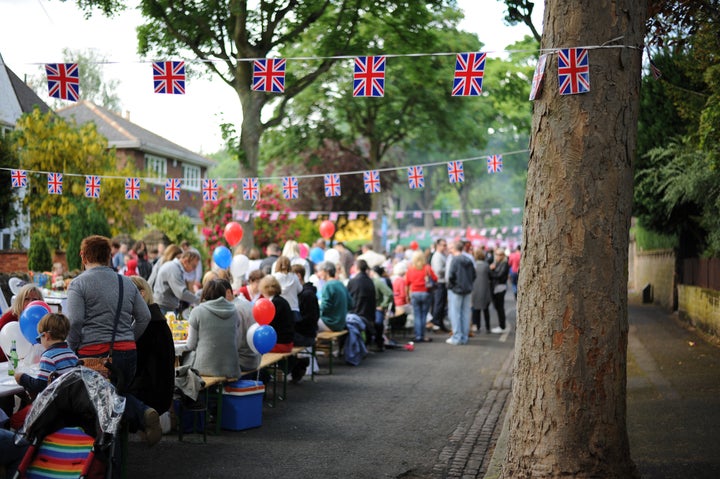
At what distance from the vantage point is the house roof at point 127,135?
4819 cm

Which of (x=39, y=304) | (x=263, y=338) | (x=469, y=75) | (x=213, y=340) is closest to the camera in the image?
(x=39, y=304)

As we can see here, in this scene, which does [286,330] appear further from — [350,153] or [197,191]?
[197,191]

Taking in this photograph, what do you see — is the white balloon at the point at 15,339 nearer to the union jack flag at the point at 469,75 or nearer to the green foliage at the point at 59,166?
the union jack flag at the point at 469,75

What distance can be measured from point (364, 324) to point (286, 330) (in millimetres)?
4692

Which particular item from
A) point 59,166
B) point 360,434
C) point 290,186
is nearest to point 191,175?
point 59,166

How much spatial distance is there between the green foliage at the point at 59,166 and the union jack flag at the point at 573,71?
2898cm

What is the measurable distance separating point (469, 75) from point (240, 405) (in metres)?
4.54

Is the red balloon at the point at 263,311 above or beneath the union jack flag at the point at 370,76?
beneath

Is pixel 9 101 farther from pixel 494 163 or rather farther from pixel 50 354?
pixel 50 354

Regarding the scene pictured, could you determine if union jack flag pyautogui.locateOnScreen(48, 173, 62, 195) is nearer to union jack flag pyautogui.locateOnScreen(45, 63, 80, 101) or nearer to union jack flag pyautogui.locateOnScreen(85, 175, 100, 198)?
union jack flag pyautogui.locateOnScreen(85, 175, 100, 198)

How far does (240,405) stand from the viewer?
998 cm

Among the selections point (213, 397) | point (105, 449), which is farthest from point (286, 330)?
point (105, 449)

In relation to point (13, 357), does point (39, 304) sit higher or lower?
higher

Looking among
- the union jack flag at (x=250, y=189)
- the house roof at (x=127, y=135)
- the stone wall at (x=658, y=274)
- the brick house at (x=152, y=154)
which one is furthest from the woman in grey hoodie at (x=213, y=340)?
the house roof at (x=127, y=135)
